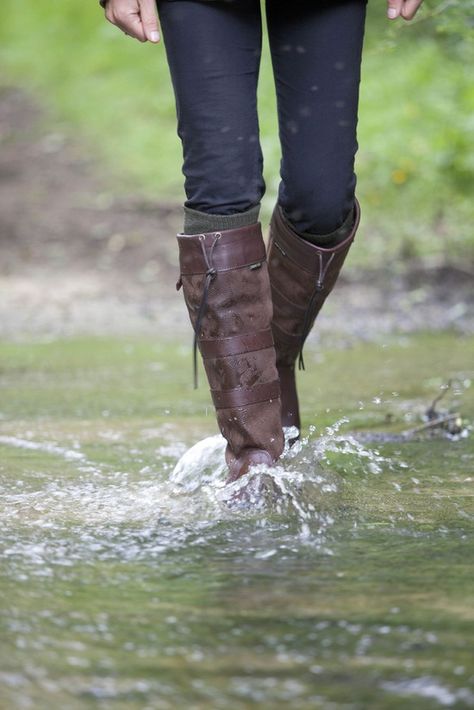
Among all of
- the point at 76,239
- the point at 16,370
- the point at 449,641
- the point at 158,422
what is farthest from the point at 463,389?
the point at 76,239

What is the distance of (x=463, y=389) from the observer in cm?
377

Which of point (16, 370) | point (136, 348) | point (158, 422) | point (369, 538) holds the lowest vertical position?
point (136, 348)

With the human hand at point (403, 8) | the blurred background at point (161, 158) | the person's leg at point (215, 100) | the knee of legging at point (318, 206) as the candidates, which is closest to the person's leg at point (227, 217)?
the person's leg at point (215, 100)

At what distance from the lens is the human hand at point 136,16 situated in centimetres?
236

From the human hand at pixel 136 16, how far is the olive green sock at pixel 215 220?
36 cm

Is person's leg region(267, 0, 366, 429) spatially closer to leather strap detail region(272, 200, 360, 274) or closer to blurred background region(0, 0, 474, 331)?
leather strap detail region(272, 200, 360, 274)

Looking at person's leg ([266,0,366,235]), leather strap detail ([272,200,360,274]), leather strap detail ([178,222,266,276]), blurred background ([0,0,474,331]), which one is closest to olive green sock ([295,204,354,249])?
leather strap detail ([272,200,360,274])

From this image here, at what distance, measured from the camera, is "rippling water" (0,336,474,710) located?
4.50 ft

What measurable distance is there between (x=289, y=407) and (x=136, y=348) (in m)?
2.26

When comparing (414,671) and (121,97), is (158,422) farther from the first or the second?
(121,97)

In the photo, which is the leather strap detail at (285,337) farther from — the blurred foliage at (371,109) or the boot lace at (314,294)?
the blurred foliage at (371,109)

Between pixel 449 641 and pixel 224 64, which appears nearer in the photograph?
pixel 449 641

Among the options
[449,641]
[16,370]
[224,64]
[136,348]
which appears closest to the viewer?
[449,641]

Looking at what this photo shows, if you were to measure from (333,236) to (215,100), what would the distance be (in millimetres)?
450
